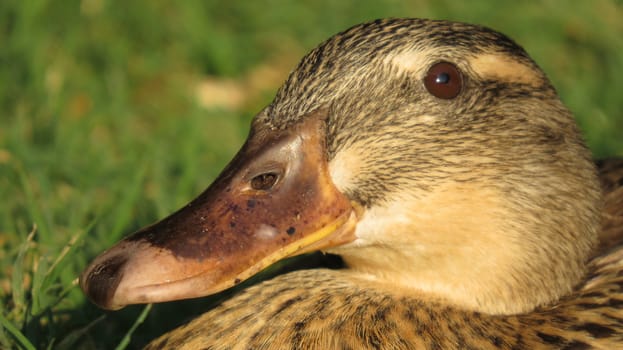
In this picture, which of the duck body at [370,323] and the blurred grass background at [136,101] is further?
the blurred grass background at [136,101]

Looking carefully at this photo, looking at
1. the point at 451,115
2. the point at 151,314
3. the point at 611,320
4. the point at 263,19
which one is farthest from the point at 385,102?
the point at 263,19

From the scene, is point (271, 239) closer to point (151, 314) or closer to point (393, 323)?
Answer: point (393, 323)

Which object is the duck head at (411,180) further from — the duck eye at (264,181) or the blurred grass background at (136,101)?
the blurred grass background at (136,101)

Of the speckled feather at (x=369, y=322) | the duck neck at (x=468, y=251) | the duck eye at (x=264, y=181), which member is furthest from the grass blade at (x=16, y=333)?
the duck neck at (x=468, y=251)

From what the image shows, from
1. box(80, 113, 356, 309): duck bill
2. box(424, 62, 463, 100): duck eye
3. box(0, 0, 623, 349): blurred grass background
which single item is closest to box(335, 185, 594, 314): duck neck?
box(80, 113, 356, 309): duck bill

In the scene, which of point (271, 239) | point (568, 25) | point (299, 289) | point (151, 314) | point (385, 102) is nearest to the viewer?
point (271, 239)

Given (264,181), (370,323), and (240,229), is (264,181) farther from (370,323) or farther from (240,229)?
(370,323)

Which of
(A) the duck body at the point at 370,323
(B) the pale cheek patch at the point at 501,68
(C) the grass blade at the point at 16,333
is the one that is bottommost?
(A) the duck body at the point at 370,323
